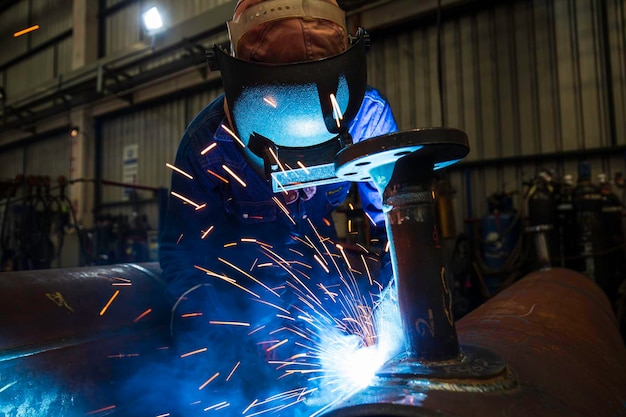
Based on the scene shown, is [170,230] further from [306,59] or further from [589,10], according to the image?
[589,10]

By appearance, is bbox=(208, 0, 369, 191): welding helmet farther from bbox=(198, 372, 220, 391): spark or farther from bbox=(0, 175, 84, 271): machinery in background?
bbox=(0, 175, 84, 271): machinery in background

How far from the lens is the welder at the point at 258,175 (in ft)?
3.42

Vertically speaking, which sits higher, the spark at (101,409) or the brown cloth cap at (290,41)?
the brown cloth cap at (290,41)

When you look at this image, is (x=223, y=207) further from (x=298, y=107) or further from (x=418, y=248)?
(x=418, y=248)

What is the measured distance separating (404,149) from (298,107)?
427 mm

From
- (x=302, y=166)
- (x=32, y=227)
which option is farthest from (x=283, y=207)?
(x=32, y=227)

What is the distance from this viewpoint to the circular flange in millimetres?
659

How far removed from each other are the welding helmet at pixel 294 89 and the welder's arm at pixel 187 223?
0.38 m

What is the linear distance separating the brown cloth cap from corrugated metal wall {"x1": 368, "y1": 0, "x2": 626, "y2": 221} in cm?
450

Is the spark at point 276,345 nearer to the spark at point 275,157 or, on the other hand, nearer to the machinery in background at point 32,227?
the spark at point 275,157

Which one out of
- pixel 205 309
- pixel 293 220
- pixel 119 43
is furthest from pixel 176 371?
pixel 119 43

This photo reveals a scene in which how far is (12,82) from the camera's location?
1099 cm

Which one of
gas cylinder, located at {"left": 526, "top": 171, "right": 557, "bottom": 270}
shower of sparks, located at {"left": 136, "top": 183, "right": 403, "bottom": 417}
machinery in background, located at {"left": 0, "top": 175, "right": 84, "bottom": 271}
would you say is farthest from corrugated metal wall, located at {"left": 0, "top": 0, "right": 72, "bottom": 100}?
shower of sparks, located at {"left": 136, "top": 183, "right": 403, "bottom": 417}

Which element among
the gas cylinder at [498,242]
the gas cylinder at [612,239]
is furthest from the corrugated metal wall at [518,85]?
the gas cylinder at [612,239]
